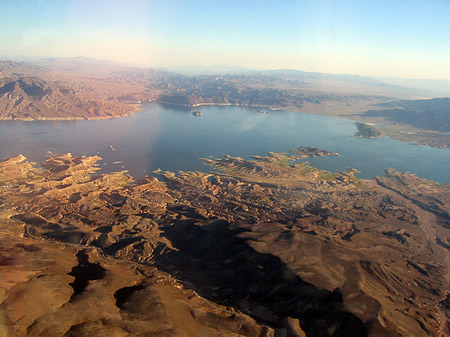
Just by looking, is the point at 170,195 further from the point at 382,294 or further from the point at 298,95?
the point at 298,95

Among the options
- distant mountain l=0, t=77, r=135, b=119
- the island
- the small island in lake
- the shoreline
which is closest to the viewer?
the island

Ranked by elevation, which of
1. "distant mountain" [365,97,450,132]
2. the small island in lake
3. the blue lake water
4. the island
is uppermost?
"distant mountain" [365,97,450,132]

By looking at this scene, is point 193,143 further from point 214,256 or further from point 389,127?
point 389,127

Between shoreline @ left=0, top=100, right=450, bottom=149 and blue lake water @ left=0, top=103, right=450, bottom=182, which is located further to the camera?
shoreline @ left=0, top=100, right=450, bottom=149

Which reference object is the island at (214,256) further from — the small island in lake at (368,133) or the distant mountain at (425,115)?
the distant mountain at (425,115)

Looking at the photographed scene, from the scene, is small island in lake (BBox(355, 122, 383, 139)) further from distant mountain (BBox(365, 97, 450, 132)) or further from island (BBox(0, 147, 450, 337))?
island (BBox(0, 147, 450, 337))

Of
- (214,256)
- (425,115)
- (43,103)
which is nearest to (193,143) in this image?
(214,256)

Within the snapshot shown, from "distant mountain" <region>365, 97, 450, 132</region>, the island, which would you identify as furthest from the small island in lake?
the island
